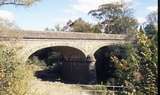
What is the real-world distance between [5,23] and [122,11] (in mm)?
35440

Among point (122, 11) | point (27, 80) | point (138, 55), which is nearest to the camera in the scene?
point (138, 55)

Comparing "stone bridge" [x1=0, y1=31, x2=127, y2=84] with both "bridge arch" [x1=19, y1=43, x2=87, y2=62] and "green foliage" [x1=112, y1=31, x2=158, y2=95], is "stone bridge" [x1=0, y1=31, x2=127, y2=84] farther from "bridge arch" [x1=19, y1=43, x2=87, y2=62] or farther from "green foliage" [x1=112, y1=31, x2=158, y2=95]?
"green foliage" [x1=112, y1=31, x2=158, y2=95]

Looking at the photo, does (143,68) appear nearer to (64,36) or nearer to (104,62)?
(64,36)

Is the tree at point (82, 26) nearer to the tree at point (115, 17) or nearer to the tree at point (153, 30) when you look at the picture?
the tree at point (115, 17)

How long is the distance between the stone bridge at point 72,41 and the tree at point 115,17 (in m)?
11.5

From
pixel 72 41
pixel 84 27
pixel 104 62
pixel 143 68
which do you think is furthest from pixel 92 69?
pixel 143 68

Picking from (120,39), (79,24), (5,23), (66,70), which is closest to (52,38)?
(120,39)

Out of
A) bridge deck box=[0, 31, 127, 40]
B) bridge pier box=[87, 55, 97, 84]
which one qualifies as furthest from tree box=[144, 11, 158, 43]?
bridge pier box=[87, 55, 97, 84]

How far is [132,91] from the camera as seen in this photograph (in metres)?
5.85

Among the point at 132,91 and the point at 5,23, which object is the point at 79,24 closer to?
the point at 5,23

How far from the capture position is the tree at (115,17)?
55.2 metres

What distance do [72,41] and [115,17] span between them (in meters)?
18.2

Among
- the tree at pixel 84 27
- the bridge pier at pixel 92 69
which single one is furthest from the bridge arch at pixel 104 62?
the tree at pixel 84 27

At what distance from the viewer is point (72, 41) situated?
40.9m
